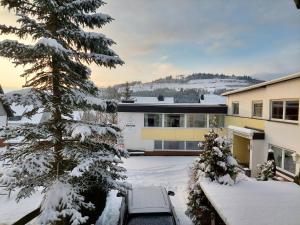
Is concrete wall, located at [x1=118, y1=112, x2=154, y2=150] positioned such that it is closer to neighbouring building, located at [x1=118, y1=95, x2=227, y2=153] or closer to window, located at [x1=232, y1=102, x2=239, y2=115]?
neighbouring building, located at [x1=118, y1=95, x2=227, y2=153]

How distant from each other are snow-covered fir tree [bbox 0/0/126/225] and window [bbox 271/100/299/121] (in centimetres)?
1106

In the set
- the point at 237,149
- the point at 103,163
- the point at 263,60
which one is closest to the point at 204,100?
the point at 263,60

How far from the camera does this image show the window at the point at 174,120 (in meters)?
29.2

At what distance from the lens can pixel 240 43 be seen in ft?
90.0

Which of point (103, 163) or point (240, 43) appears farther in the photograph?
point (240, 43)

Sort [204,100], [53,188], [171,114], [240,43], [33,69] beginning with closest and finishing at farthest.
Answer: [53,188] → [33,69] → [240,43] → [171,114] → [204,100]

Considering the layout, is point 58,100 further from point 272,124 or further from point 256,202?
point 272,124

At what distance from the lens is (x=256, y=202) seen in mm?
6676

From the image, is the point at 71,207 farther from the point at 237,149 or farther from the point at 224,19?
the point at 237,149

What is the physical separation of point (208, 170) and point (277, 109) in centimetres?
975

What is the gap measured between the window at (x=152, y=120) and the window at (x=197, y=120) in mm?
2895

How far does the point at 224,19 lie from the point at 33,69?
569 inches

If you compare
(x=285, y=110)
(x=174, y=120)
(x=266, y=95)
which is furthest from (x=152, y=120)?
(x=285, y=110)

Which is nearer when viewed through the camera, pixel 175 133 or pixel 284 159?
pixel 284 159
